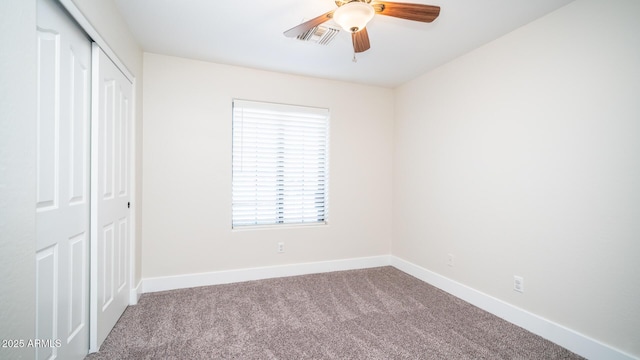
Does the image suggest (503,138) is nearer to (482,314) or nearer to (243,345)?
(482,314)

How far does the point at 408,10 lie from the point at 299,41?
3.89 ft

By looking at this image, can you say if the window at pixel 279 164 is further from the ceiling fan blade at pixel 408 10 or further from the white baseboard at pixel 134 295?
the ceiling fan blade at pixel 408 10

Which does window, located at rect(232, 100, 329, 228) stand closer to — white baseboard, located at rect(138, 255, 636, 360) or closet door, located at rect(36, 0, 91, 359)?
white baseboard, located at rect(138, 255, 636, 360)

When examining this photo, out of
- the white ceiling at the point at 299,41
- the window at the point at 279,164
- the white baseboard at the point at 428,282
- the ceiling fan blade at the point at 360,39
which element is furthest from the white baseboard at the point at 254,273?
the ceiling fan blade at the point at 360,39

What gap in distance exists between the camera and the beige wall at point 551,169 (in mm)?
1711

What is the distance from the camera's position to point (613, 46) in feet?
5.75

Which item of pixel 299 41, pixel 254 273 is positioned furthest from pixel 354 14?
pixel 254 273

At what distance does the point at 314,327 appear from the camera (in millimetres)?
2184

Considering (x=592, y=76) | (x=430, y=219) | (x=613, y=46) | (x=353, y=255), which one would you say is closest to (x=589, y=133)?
(x=592, y=76)

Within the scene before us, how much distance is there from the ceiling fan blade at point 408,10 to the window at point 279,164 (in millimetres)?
1881

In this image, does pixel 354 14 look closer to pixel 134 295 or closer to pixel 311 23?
pixel 311 23

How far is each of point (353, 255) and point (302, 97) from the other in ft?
7.35

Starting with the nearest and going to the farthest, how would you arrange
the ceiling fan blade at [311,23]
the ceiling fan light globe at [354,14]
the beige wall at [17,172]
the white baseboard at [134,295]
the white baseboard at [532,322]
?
the beige wall at [17,172]
the ceiling fan light globe at [354,14]
the ceiling fan blade at [311,23]
the white baseboard at [532,322]
the white baseboard at [134,295]

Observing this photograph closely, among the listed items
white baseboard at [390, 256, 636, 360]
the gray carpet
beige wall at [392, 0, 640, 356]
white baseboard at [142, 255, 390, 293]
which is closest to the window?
white baseboard at [142, 255, 390, 293]
